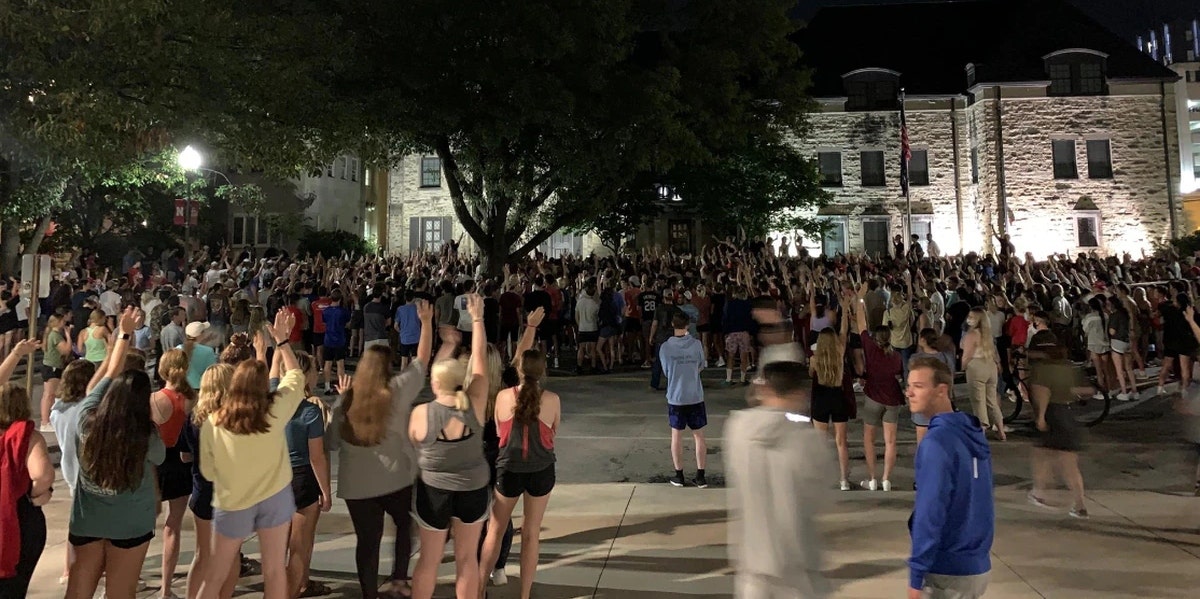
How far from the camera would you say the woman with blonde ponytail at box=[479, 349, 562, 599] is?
509cm

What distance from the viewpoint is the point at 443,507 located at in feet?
15.1

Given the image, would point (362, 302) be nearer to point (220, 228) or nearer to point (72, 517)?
point (72, 517)

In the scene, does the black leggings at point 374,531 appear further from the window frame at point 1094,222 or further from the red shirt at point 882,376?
the window frame at point 1094,222

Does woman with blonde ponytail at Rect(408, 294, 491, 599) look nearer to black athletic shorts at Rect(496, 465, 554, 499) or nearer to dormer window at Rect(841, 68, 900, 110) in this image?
black athletic shorts at Rect(496, 465, 554, 499)

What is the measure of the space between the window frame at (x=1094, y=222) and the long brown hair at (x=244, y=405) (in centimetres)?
3756

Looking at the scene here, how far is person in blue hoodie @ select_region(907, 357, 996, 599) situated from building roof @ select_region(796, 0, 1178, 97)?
35.4m

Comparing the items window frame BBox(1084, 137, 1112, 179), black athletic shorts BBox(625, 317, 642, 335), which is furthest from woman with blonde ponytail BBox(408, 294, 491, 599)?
window frame BBox(1084, 137, 1112, 179)

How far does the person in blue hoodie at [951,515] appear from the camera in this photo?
3.41 meters

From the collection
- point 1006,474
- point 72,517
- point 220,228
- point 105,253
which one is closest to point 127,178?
point 105,253

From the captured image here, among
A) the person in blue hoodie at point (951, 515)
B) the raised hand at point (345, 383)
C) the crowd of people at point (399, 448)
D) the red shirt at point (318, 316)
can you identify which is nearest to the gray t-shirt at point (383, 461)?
the crowd of people at point (399, 448)

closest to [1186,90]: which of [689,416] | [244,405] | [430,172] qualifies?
[430,172]

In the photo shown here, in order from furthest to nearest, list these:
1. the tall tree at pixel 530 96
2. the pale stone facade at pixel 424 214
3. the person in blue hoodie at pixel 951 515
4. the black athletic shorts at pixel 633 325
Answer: the pale stone facade at pixel 424 214 < the tall tree at pixel 530 96 < the black athletic shorts at pixel 633 325 < the person in blue hoodie at pixel 951 515

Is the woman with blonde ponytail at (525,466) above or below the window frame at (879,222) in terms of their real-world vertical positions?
below

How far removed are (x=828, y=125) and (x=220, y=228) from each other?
2967cm
